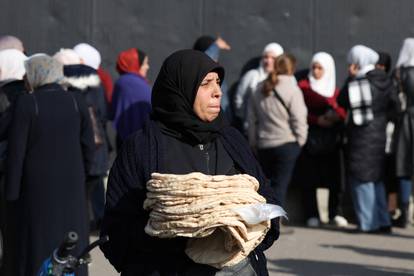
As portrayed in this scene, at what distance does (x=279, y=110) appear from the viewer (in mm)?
11125

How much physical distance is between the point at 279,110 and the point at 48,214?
3.89 meters

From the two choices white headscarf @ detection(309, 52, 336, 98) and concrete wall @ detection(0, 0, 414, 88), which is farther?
concrete wall @ detection(0, 0, 414, 88)

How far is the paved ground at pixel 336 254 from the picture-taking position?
9.70 meters

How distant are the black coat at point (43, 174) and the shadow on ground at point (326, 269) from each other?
240 centimetres

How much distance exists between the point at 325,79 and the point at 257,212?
303 inches

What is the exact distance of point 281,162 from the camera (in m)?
11.3

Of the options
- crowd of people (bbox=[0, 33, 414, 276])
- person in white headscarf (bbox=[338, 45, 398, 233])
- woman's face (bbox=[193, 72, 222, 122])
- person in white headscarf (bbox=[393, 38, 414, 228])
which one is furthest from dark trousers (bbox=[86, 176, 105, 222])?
woman's face (bbox=[193, 72, 222, 122])

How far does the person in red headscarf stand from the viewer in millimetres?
11211

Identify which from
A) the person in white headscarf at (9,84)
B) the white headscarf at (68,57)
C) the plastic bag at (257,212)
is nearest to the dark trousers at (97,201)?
the white headscarf at (68,57)

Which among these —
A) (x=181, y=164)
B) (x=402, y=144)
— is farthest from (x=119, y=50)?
(x=181, y=164)

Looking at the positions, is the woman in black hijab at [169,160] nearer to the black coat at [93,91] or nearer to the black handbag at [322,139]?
the black coat at [93,91]

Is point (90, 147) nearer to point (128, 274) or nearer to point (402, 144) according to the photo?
point (128, 274)

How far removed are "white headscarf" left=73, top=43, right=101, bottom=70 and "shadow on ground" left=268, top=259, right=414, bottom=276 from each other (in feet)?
9.82

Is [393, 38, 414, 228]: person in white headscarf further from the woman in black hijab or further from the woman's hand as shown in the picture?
the woman in black hijab
